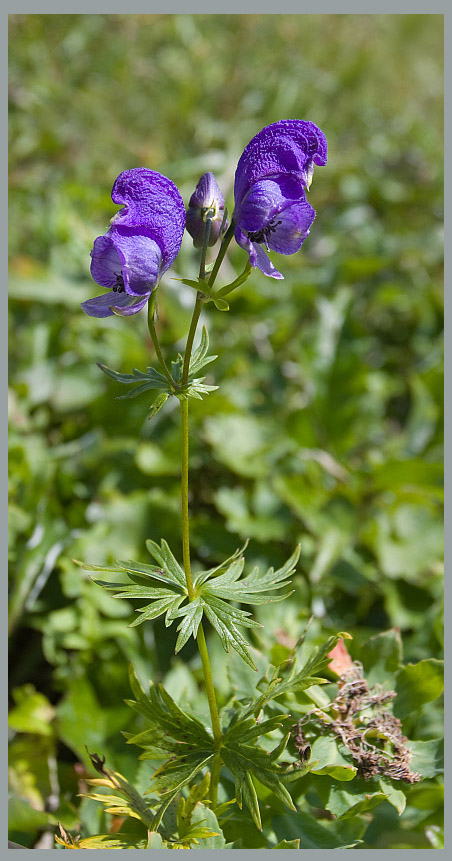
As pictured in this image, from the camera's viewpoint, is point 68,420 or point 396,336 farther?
point 396,336

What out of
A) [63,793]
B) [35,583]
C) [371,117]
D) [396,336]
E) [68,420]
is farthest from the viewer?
[371,117]

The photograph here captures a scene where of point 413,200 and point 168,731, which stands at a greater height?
point 413,200

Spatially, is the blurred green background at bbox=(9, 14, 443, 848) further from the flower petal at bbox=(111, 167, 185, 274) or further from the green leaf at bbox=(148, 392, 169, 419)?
the flower petal at bbox=(111, 167, 185, 274)

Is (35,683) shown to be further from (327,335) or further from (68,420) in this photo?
(327,335)

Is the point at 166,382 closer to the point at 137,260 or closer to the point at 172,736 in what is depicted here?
the point at 137,260

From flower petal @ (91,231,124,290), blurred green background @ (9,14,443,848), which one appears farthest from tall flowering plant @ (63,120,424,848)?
blurred green background @ (9,14,443,848)

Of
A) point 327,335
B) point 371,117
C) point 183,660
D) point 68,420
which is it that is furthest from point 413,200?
point 183,660

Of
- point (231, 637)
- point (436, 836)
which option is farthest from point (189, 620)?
point (436, 836)

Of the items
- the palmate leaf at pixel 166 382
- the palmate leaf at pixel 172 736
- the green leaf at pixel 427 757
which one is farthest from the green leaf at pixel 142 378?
the green leaf at pixel 427 757
